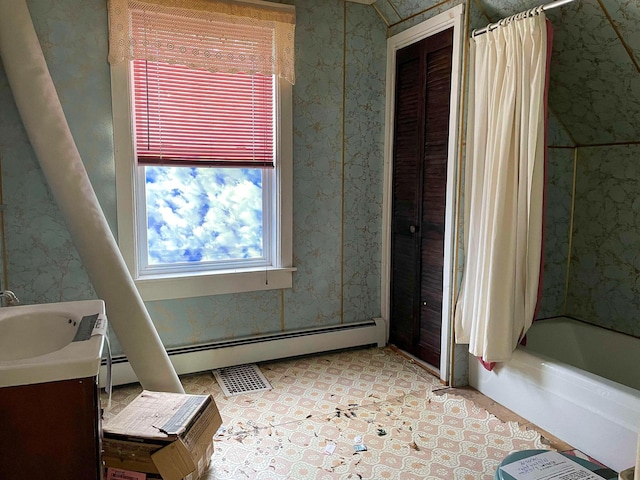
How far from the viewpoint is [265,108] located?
3.04m

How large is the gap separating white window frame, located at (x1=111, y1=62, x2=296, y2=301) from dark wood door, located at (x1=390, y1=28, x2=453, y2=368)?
757 millimetres

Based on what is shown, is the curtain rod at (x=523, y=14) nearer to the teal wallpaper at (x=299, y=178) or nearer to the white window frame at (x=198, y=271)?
the teal wallpaper at (x=299, y=178)

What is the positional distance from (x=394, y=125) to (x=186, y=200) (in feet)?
4.82

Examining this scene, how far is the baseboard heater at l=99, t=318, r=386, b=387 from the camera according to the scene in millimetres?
2914

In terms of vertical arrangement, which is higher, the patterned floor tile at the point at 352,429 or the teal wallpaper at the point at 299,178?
the teal wallpaper at the point at 299,178

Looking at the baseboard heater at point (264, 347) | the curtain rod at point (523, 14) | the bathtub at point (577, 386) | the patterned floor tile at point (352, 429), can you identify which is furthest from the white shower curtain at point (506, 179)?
the baseboard heater at point (264, 347)

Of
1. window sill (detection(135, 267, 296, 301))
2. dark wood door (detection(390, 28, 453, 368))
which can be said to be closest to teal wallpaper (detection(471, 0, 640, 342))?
→ dark wood door (detection(390, 28, 453, 368))

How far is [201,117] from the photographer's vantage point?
2887 millimetres

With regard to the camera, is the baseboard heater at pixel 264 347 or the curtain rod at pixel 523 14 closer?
the curtain rod at pixel 523 14

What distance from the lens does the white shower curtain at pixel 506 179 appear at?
2.30m

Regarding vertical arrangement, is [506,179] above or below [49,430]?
above

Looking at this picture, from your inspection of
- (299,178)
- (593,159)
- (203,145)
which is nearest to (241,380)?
(299,178)

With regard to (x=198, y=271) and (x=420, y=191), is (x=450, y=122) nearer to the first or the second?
(x=420, y=191)

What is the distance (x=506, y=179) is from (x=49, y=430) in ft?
7.04
